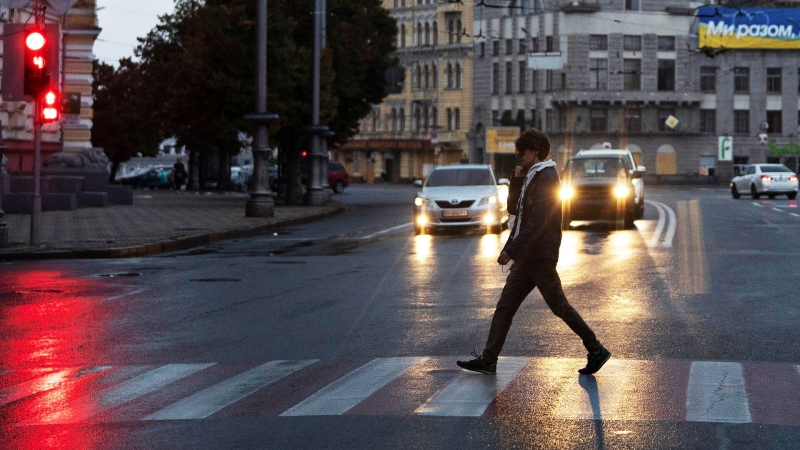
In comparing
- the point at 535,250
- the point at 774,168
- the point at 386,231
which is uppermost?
the point at 774,168

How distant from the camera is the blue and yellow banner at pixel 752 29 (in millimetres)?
89188

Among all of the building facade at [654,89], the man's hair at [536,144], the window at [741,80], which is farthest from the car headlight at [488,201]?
the window at [741,80]

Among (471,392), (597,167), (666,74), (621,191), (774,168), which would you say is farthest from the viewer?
(666,74)

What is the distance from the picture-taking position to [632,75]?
9694 centimetres

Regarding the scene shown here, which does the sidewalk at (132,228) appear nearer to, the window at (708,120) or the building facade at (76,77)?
the building facade at (76,77)

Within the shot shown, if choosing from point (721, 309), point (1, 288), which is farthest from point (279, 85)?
point (721, 309)

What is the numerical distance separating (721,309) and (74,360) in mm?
6517

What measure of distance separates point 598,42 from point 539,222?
88926 millimetres

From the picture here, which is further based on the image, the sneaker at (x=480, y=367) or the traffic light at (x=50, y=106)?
the traffic light at (x=50, y=106)

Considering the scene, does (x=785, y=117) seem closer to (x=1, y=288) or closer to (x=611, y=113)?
(x=611, y=113)

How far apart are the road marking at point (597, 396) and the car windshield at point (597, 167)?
21.7m

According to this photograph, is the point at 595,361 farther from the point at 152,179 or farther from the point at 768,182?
the point at 152,179

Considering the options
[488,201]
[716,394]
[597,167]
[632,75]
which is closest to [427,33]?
[632,75]

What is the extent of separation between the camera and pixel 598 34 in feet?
316
